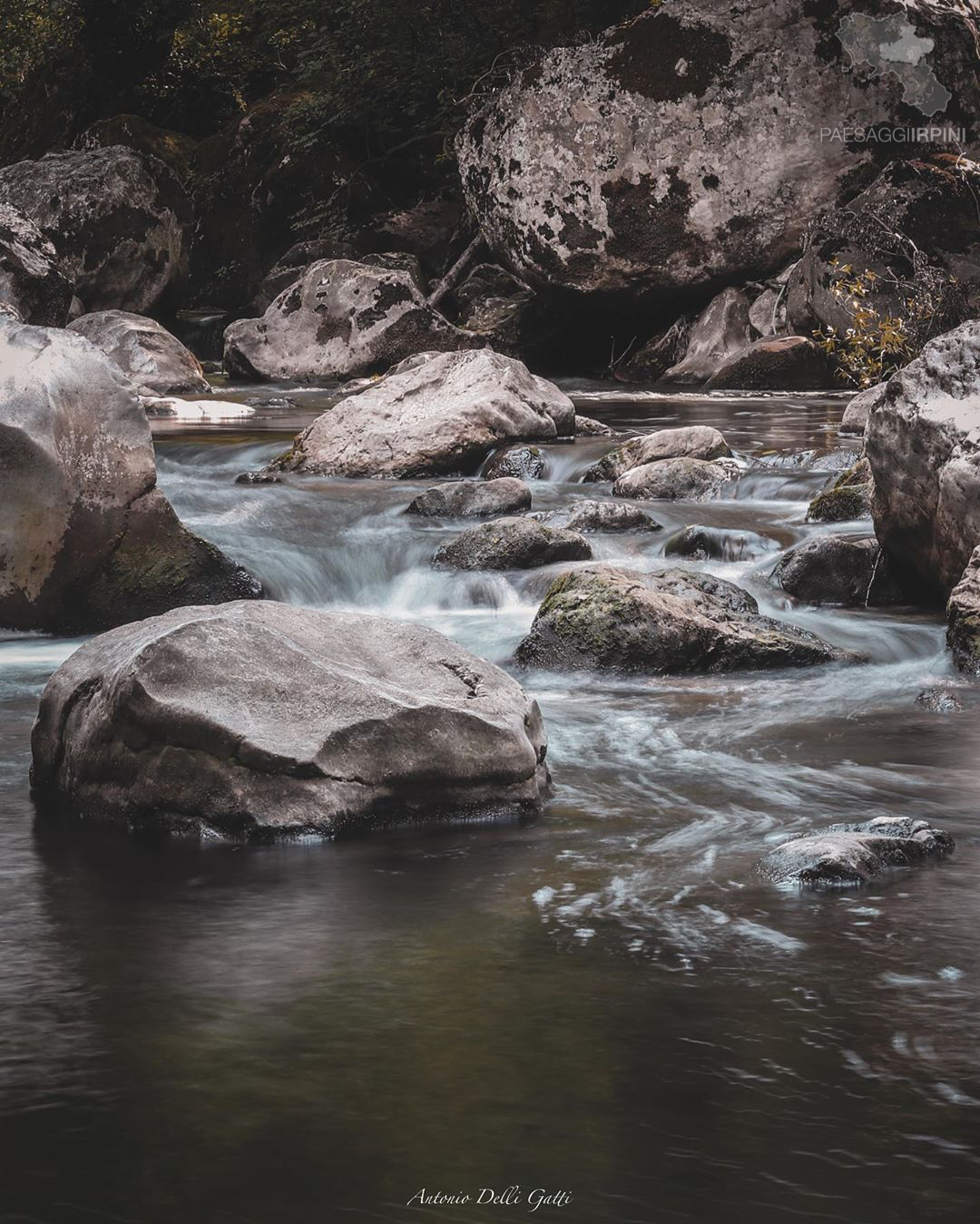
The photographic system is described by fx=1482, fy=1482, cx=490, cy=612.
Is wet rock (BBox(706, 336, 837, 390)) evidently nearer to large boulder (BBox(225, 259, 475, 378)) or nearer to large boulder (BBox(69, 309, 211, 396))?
large boulder (BBox(225, 259, 475, 378))

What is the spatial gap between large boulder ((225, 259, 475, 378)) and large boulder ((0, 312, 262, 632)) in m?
10.4

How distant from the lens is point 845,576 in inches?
303

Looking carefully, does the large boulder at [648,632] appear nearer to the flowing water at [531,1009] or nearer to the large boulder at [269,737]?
the flowing water at [531,1009]

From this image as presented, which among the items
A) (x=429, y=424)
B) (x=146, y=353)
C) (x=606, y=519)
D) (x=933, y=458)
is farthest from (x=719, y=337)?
(x=933, y=458)

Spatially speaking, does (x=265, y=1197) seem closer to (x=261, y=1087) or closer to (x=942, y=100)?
(x=261, y=1087)

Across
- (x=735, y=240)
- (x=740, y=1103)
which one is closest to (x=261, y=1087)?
(x=740, y=1103)

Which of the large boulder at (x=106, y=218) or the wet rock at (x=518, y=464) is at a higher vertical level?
the large boulder at (x=106, y=218)

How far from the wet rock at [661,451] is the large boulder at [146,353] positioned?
654 cm

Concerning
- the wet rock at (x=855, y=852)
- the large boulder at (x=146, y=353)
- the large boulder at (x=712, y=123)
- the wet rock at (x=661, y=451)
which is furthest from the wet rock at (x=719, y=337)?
the wet rock at (x=855, y=852)

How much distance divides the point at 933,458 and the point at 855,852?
373 cm

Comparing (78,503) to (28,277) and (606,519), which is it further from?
(28,277)

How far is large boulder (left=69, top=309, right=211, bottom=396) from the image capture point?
627 inches

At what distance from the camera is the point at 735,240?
17.3 metres

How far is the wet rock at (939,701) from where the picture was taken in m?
5.69
